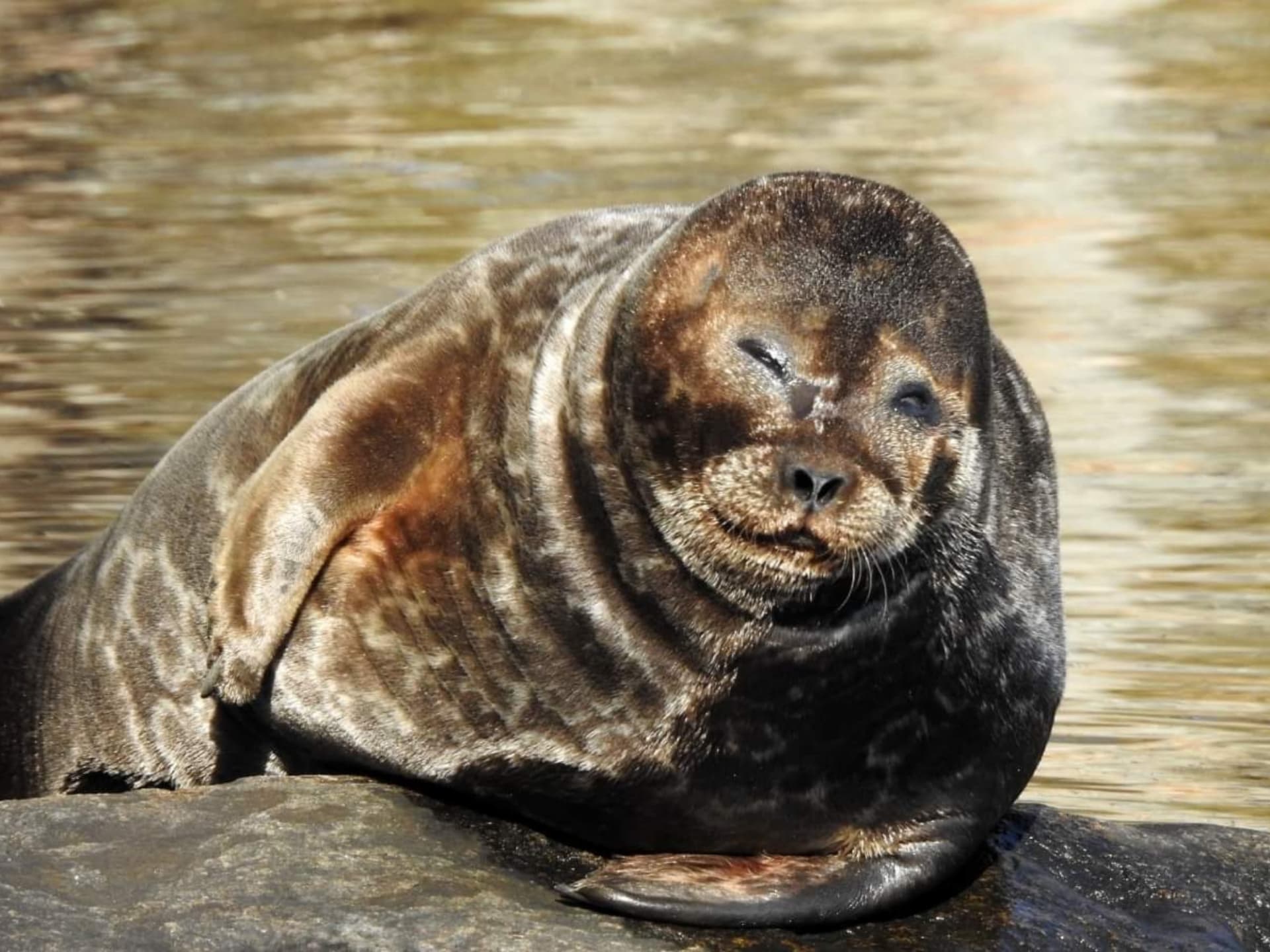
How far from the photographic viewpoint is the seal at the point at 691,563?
4.75 meters

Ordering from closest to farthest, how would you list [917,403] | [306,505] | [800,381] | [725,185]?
[800,381]
[917,403]
[306,505]
[725,185]

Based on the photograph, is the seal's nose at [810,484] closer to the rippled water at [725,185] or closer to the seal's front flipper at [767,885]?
the seal's front flipper at [767,885]

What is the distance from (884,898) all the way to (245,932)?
3.97 feet

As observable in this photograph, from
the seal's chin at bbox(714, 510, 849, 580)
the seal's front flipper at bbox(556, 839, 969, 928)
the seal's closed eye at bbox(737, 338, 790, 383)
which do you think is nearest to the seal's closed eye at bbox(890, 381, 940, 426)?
the seal's closed eye at bbox(737, 338, 790, 383)

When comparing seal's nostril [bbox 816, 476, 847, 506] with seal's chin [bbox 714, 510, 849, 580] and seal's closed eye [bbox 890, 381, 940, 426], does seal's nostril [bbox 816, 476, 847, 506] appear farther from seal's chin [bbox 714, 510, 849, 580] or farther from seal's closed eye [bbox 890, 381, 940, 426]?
seal's closed eye [bbox 890, 381, 940, 426]

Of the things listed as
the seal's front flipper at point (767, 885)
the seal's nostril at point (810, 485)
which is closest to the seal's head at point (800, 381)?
the seal's nostril at point (810, 485)

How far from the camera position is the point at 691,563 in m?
4.81

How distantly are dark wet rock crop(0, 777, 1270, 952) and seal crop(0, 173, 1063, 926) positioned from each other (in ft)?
0.32

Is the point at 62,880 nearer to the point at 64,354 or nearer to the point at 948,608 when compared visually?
the point at 948,608

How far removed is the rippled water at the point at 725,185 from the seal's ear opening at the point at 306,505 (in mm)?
2270

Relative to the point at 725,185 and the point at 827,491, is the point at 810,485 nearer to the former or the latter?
the point at 827,491

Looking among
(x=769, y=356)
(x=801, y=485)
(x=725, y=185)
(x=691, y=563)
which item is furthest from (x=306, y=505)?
(x=725, y=185)

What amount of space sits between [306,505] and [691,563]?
2.92ft

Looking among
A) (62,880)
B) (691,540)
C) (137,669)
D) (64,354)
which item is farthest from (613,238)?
(64,354)
